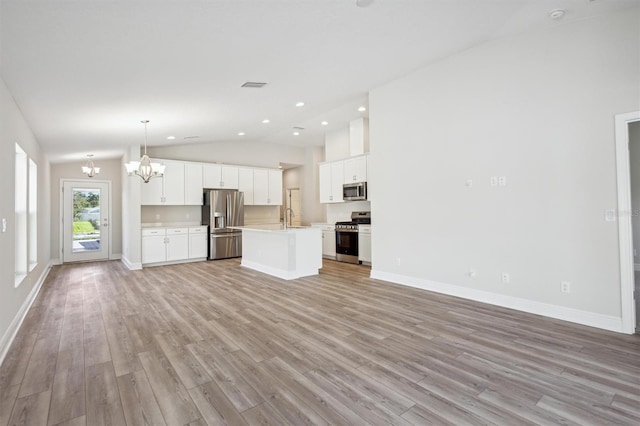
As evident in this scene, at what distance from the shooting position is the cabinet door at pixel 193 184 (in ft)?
25.2

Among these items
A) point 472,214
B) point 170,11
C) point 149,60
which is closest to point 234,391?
point 170,11

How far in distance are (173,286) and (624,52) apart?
6243mm

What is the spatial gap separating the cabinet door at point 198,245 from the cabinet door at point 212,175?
1226mm

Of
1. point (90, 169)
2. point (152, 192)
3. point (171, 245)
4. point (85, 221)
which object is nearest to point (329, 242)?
point (171, 245)

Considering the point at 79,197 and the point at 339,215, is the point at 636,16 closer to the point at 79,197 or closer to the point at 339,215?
the point at 339,215

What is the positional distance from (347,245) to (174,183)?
13.9 ft

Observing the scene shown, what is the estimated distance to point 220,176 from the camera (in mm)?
8180

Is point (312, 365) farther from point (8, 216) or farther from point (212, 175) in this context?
point (212, 175)

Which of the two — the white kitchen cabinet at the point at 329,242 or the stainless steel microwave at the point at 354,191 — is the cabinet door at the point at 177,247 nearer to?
the white kitchen cabinet at the point at 329,242

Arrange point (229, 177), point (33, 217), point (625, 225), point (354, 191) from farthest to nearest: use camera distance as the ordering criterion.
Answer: point (229, 177) → point (354, 191) → point (33, 217) → point (625, 225)

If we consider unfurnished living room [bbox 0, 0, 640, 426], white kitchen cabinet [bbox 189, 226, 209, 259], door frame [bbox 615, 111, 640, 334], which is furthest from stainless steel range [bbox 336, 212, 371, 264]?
door frame [bbox 615, 111, 640, 334]

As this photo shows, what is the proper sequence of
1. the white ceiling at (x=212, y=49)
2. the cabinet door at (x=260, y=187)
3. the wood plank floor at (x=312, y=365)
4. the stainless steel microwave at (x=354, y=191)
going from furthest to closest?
1. the cabinet door at (x=260, y=187)
2. the stainless steel microwave at (x=354, y=191)
3. the white ceiling at (x=212, y=49)
4. the wood plank floor at (x=312, y=365)

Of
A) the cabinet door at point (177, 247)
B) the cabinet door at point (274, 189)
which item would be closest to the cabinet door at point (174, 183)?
the cabinet door at point (177, 247)

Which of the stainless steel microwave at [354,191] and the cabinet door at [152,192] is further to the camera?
the cabinet door at [152,192]
